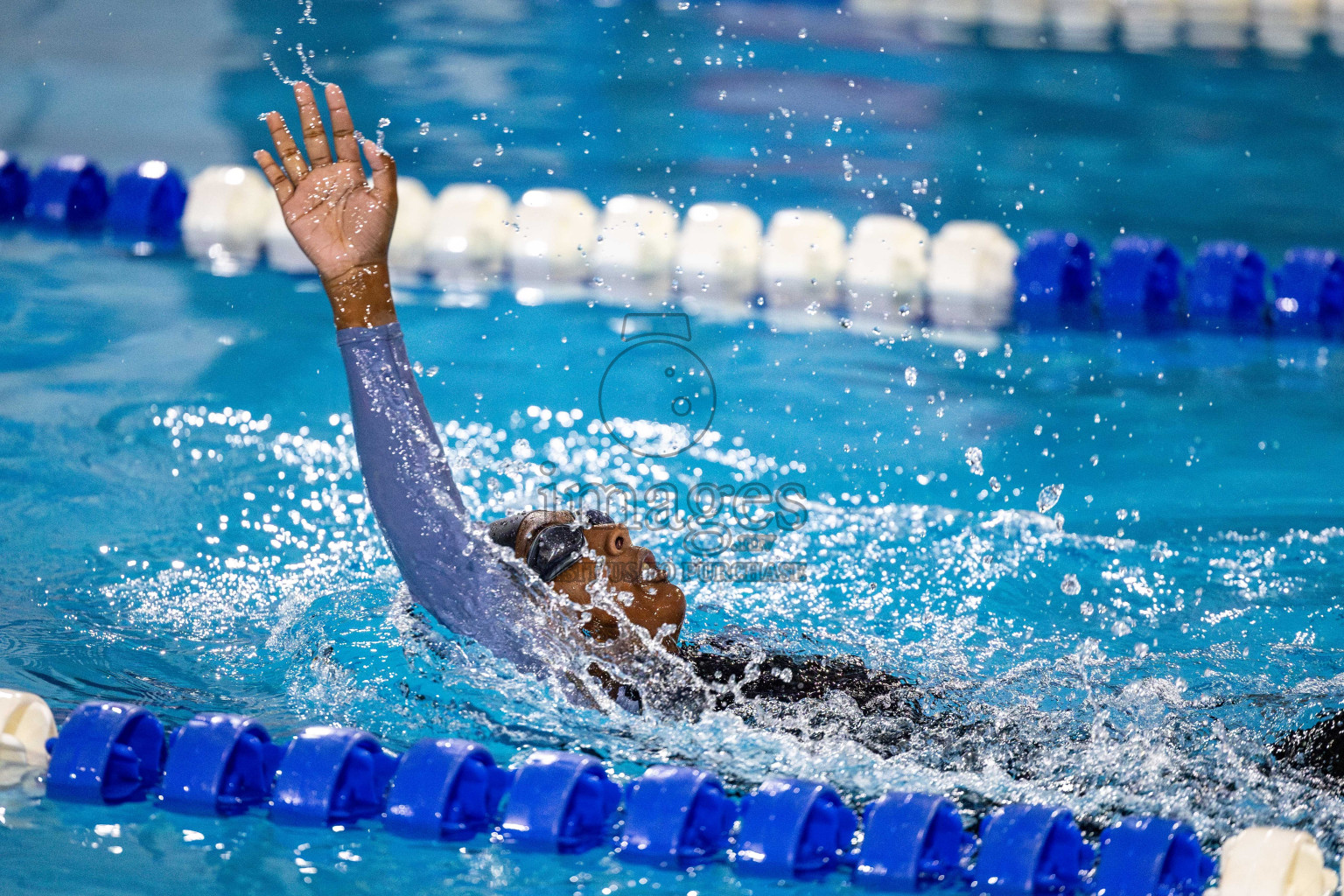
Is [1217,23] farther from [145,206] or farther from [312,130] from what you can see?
[312,130]

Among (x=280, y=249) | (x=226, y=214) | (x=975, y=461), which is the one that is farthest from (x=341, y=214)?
(x=226, y=214)

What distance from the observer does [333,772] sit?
1.93 m

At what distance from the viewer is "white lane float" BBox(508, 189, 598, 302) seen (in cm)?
474

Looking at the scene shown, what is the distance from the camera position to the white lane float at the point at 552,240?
15.6 ft

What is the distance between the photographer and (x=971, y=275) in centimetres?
475

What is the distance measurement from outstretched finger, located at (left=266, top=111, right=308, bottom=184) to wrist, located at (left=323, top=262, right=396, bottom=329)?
17 centimetres

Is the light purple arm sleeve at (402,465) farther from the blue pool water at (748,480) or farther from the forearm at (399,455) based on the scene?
the blue pool water at (748,480)

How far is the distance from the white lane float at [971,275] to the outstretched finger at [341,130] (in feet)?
9.41

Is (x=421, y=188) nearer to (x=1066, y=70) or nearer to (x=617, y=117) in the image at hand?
(x=617, y=117)

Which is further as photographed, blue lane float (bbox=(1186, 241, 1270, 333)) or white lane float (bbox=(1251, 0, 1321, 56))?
white lane float (bbox=(1251, 0, 1321, 56))

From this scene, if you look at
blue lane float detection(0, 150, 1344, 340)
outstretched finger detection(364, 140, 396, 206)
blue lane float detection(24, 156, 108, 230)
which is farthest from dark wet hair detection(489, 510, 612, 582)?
blue lane float detection(24, 156, 108, 230)

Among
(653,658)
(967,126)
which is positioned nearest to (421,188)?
(967,126)

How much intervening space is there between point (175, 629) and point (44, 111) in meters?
4.55

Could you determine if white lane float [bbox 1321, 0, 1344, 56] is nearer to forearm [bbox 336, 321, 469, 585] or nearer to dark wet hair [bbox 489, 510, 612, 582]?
dark wet hair [bbox 489, 510, 612, 582]
